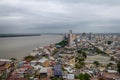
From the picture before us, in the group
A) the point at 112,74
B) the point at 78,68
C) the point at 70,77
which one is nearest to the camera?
the point at 70,77

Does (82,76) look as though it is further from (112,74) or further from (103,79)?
(112,74)

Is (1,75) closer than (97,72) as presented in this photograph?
Yes

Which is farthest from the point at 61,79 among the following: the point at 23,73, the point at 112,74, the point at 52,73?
the point at 112,74

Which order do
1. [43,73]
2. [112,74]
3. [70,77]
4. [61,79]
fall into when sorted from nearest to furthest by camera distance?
[61,79]
[70,77]
[43,73]
[112,74]

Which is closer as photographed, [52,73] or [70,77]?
[70,77]

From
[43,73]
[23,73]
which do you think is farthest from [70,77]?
[23,73]

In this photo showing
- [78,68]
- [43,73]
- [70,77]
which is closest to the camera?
[70,77]

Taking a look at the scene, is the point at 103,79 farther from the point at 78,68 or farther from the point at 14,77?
the point at 14,77

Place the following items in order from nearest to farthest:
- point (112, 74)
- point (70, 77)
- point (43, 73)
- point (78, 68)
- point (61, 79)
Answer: point (61, 79) < point (70, 77) < point (43, 73) < point (112, 74) < point (78, 68)
